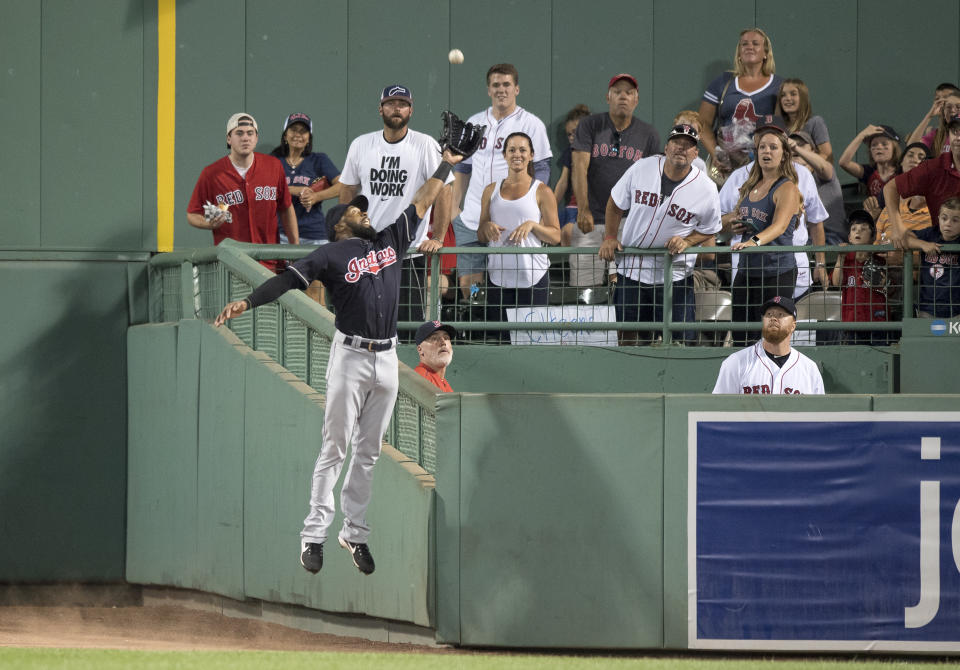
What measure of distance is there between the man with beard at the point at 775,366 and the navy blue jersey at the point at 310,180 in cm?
418

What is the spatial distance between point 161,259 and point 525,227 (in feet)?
10.7

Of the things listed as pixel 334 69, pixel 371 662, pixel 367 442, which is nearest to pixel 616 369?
pixel 367 442

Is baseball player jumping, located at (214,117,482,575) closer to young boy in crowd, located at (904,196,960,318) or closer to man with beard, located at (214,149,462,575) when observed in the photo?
man with beard, located at (214,149,462,575)

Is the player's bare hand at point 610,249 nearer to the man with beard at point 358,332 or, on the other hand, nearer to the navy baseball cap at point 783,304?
the navy baseball cap at point 783,304

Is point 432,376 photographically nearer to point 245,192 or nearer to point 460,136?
point 460,136

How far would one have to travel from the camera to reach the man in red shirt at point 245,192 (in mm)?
10305

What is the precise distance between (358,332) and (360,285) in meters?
0.26

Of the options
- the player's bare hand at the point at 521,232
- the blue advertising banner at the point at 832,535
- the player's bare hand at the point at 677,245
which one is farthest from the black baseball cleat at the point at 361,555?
the player's bare hand at the point at 677,245

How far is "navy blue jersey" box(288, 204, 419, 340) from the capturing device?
7.11 meters

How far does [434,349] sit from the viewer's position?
855 centimetres

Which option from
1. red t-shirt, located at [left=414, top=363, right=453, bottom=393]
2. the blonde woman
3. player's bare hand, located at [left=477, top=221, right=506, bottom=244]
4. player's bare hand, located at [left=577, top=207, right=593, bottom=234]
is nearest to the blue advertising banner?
red t-shirt, located at [left=414, top=363, right=453, bottom=393]

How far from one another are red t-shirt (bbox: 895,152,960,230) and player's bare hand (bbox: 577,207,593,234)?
2.47m

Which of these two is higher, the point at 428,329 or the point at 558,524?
the point at 428,329

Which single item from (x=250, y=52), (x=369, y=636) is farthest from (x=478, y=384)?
(x=250, y=52)
